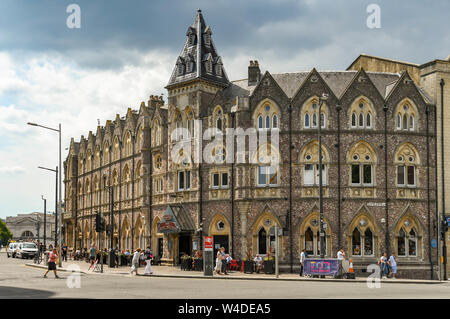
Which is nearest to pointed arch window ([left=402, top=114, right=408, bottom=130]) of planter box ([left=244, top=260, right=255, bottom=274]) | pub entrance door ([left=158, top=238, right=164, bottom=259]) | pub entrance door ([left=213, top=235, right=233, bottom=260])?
planter box ([left=244, top=260, right=255, bottom=274])

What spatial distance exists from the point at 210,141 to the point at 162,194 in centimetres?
719

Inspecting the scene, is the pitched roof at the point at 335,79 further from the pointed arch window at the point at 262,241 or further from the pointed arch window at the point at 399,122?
the pointed arch window at the point at 262,241

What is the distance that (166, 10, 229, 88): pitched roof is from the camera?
144ft

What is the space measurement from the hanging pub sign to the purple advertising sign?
12399mm

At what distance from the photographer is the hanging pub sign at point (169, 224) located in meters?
42.2

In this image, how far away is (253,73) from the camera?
44719 millimetres

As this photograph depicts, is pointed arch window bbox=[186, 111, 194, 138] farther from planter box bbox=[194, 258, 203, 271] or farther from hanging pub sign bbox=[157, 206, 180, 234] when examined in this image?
planter box bbox=[194, 258, 203, 271]

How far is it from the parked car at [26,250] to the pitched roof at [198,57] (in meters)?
30.5

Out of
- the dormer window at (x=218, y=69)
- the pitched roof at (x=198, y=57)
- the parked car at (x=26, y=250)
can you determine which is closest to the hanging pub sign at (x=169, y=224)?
the pitched roof at (x=198, y=57)

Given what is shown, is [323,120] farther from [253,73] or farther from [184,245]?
[184,245]

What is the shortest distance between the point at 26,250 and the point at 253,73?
118 ft

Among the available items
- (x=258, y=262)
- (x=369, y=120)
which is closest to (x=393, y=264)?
(x=258, y=262)
